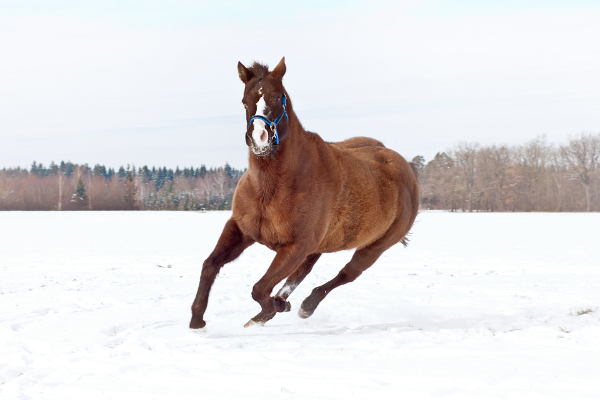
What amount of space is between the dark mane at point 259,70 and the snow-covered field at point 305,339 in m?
2.60

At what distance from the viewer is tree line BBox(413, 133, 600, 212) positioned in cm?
6325

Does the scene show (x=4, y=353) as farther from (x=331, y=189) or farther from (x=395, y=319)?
(x=395, y=319)

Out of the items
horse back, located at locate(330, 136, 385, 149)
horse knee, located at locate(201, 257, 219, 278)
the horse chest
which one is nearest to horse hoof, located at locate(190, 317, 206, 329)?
horse knee, located at locate(201, 257, 219, 278)

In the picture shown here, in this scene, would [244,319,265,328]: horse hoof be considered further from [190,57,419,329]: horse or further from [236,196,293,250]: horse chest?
[236,196,293,250]: horse chest

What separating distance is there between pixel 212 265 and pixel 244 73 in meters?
2.02

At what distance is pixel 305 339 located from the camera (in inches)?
202

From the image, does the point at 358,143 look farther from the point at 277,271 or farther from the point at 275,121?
the point at 277,271

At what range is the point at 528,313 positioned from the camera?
22.4ft

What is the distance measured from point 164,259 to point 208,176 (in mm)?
79109

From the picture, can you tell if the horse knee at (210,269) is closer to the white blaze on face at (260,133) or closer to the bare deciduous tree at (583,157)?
the white blaze on face at (260,133)

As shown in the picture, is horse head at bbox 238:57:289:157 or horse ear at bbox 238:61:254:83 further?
horse ear at bbox 238:61:254:83

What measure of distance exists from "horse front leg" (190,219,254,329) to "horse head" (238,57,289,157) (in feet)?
3.16

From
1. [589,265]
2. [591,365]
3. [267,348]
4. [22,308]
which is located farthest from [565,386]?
[589,265]

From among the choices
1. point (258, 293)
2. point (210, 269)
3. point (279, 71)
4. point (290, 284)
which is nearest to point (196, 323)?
point (210, 269)
